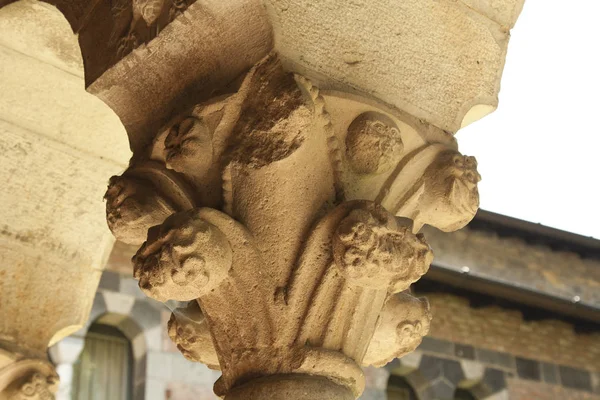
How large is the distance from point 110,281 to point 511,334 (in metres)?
3.15

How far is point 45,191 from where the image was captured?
3402 mm

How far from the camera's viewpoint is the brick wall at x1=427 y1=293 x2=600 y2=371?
6922mm

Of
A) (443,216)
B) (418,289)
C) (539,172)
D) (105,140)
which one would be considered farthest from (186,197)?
(539,172)

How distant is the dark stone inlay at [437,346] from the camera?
674 cm

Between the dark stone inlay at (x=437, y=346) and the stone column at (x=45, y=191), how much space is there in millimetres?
3652

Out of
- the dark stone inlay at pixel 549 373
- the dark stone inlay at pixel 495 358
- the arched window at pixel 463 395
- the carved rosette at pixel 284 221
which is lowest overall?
the dark stone inlay at pixel 549 373

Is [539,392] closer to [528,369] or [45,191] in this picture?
[528,369]

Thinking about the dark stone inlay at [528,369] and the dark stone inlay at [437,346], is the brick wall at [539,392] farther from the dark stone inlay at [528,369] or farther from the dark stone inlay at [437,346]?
the dark stone inlay at [437,346]

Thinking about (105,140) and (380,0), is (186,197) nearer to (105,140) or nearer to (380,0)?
(380,0)

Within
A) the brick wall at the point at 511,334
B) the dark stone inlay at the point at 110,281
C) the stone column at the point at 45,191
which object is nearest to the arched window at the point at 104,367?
the dark stone inlay at the point at 110,281

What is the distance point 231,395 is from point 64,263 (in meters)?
1.42

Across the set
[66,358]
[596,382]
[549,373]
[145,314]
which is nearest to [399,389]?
[549,373]

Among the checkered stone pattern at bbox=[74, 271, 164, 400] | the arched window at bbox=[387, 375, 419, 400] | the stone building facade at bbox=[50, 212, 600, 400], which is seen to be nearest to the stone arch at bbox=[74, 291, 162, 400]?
the checkered stone pattern at bbox=[74, 271, 164, 400]

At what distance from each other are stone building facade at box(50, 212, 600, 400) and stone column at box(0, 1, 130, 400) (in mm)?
3183
